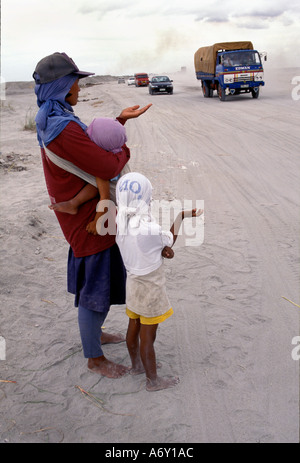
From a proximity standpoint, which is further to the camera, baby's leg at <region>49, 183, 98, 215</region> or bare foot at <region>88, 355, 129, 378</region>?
bare foot at <region>88, 355, 129, 378</region>

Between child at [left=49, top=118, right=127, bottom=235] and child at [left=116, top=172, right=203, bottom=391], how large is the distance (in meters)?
0.11

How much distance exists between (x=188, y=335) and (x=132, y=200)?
1.55 meters

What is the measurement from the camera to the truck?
1975 cm

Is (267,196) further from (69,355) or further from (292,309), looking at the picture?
(69,355)

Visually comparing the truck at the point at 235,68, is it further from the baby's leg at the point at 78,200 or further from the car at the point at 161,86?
the baby's leg at the point at 78,200

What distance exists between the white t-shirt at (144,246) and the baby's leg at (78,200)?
0.31m

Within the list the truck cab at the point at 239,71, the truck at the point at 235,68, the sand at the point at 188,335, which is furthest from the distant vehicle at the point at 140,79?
the sand at the point at 188,335

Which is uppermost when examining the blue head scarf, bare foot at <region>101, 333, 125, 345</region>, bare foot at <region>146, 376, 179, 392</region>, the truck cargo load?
the truck cargo load

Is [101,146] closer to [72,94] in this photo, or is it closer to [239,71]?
[72,94]

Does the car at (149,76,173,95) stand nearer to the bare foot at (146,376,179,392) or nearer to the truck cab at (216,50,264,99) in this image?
the truck cab at (216,50,264,99)

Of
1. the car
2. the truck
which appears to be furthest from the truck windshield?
the car

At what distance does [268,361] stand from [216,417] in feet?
2.27
